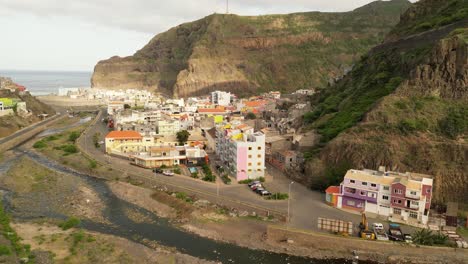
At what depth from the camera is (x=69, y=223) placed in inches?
1302

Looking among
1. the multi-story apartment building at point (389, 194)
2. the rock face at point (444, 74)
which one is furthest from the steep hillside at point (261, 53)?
the multi-story apartment building at point (389, 194)

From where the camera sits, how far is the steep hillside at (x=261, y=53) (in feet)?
482

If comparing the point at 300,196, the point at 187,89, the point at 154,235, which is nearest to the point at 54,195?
the point at 154,235

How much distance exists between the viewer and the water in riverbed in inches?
1123

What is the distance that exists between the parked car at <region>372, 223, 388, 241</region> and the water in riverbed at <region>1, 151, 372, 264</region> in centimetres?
379

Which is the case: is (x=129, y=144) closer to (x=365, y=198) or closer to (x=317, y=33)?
(x=365, y=198)

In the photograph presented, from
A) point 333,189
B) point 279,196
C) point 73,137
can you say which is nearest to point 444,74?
point 333,189

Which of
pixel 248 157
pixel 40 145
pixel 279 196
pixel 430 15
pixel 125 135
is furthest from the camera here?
pixel 430 15

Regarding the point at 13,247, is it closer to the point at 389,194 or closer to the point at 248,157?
the point at 248,157

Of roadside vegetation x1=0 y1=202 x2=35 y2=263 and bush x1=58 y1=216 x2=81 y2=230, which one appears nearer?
roadside vegetation x1=0 y1=202 x2=35 y2=263

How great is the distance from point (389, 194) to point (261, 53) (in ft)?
421

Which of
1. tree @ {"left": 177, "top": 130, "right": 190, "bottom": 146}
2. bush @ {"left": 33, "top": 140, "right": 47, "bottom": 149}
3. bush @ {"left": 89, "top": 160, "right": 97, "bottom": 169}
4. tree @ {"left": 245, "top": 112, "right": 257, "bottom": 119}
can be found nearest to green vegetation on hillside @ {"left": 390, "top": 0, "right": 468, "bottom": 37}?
tree @ {"left": 245, "top": 112, "right": 257, "bottom": 119}

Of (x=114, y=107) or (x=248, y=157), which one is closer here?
(x=248, y=157)

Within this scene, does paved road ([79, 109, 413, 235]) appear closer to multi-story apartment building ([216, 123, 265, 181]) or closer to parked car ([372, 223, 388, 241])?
parked car ([372, 223, 388, 241])
